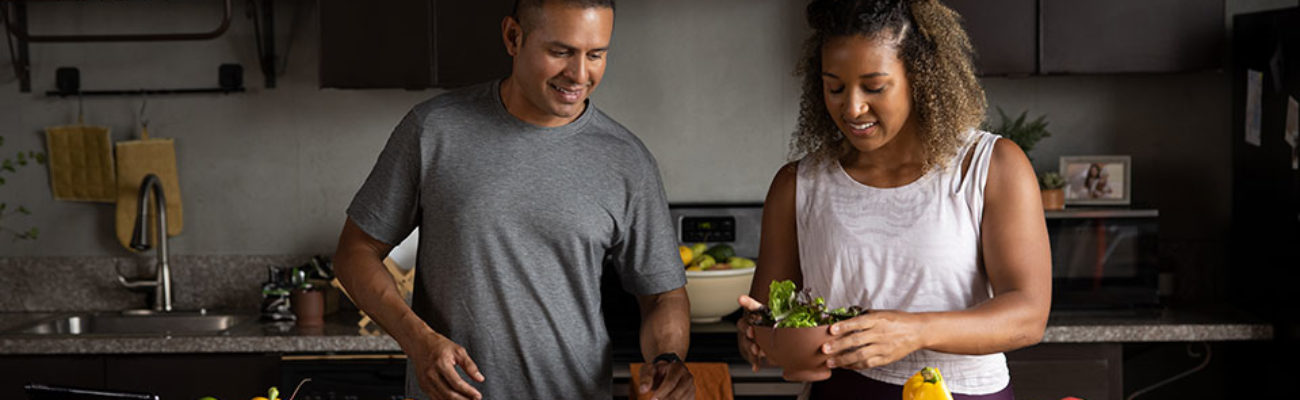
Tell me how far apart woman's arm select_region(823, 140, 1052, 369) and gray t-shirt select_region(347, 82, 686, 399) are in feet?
1.82

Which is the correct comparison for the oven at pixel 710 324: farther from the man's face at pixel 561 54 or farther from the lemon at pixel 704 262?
the man's face at pixel 561 54

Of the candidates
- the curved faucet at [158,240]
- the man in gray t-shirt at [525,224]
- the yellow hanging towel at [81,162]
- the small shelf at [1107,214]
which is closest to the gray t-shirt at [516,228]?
the man in gray t-shirt at [525,224]

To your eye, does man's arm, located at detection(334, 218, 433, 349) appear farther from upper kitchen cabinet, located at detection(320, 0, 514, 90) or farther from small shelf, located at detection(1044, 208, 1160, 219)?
small shelf, located at detection(1044, 208, 1160, 219)

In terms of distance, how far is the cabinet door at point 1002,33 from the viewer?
2980 millimetres

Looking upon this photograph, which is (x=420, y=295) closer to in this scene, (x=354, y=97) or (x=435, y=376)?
(x=435, y=376)

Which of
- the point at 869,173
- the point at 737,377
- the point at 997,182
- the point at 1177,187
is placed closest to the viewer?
the point at 997,182

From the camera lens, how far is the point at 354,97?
3393mm

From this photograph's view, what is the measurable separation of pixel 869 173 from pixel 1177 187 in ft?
6.75

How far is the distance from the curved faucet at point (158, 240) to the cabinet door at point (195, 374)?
502mm

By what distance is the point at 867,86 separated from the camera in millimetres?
1507

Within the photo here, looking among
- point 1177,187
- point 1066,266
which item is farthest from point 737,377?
point 1177,187

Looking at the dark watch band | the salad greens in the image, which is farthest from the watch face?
the salad greens

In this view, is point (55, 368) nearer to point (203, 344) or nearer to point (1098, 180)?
point (203, 344)

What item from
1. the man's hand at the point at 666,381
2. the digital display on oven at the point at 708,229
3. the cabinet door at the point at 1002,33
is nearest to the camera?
the man's hand at the point at 666,381
